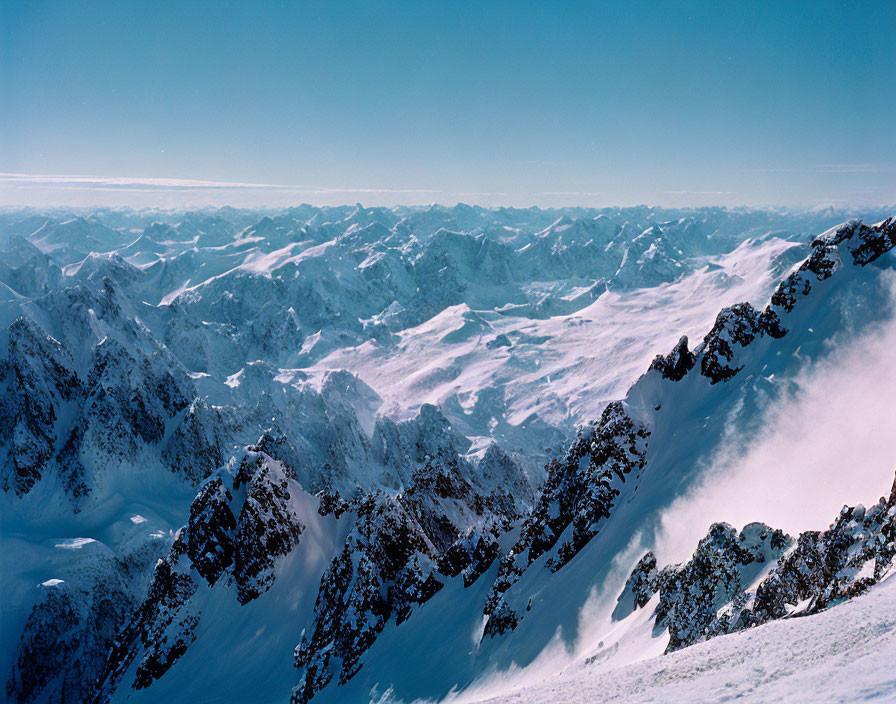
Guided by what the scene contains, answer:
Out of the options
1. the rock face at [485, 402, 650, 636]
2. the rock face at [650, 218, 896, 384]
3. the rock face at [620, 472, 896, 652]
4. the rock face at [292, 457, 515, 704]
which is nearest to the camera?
the rock face at [620, 472, 896, 652]

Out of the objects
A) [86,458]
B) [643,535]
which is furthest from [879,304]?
[86,458]

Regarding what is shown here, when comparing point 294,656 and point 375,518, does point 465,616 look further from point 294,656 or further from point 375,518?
point 294,656

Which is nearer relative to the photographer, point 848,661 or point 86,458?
point 848,661

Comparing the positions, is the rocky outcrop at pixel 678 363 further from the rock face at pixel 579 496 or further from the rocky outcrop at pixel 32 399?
the rocky outcrop at pixel 32 399

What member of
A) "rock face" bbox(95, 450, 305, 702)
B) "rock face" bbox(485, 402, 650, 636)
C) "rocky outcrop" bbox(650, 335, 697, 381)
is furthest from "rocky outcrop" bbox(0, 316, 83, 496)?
"rocky outcrop" bbox(650, 335, 697, 381)

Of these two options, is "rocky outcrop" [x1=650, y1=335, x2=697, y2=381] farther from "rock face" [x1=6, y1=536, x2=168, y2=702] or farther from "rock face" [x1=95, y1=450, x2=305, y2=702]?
"rock face" [x1=6, y1=536, x2=168, y2=702]

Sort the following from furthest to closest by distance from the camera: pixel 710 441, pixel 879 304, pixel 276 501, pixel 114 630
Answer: pixel 114 630 < pixel 276 501 < pixel 879 304 < pixel 710 441
